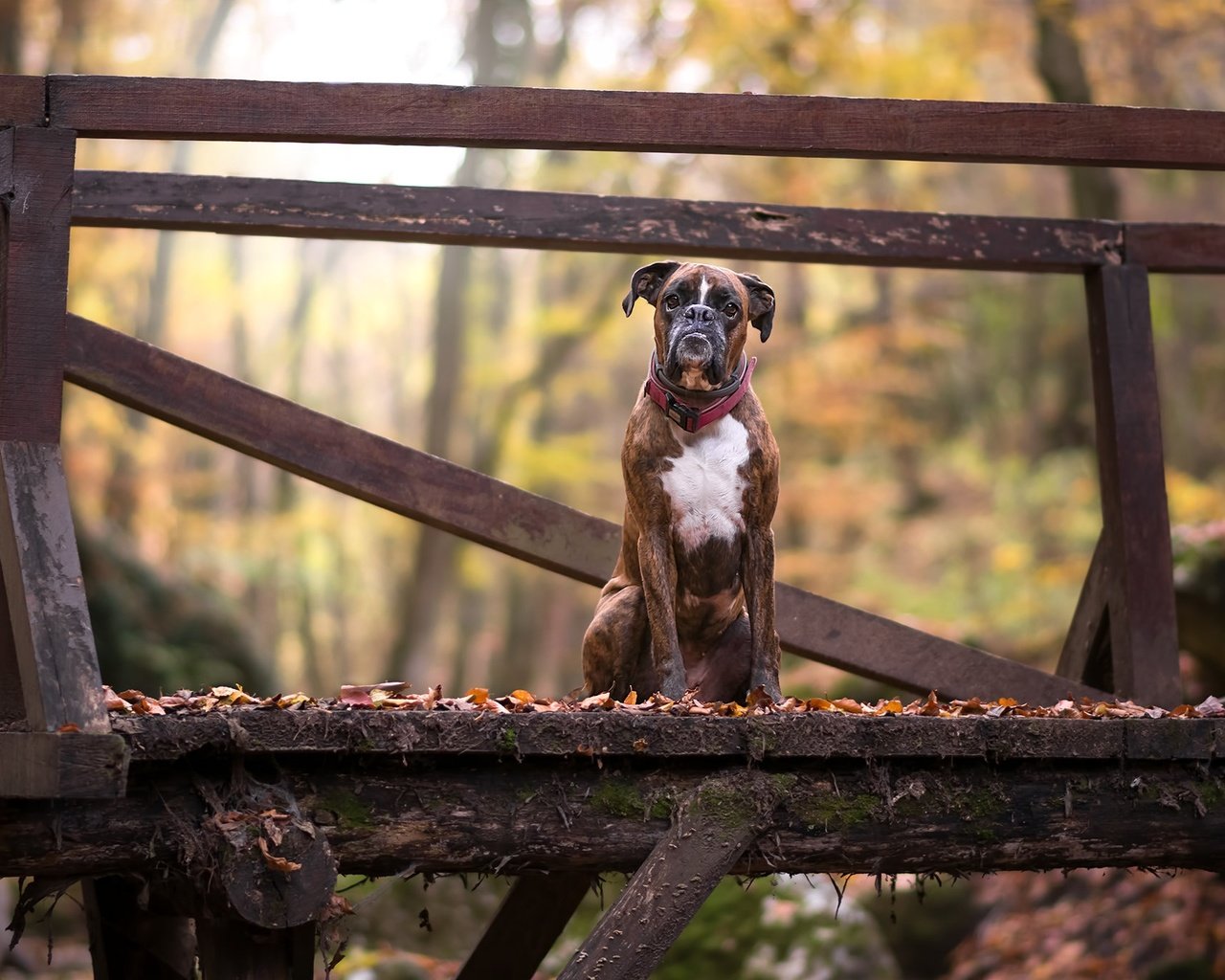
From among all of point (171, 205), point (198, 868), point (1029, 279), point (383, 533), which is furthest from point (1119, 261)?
point (383, 533)

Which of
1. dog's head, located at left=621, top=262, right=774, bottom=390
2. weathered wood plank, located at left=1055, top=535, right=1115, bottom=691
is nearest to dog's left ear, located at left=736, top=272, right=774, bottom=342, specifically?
dog's head, located at left=621, top=262, right=774, bottom=390

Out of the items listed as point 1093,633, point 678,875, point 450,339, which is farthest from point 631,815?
point 450,339

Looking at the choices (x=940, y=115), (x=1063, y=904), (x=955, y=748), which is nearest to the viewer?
(x=955, y=748)

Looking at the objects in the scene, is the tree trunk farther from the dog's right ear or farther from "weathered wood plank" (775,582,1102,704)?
the dog's right ear

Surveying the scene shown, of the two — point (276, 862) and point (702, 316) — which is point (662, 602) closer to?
point (702, 316)

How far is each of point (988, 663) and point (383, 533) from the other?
24161 mm

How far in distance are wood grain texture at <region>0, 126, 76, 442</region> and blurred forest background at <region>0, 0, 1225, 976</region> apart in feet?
27.3

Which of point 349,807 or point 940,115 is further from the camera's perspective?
point 940,115

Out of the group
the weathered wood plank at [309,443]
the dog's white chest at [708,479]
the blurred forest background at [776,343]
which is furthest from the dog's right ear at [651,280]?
the blurred forest background at [776,343]

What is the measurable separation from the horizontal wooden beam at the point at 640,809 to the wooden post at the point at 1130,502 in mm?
1179

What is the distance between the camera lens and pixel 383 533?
95.9 ft

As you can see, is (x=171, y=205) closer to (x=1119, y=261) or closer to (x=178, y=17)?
(x=1119, y=261)

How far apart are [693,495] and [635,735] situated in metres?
1.19

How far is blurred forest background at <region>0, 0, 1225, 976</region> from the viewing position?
14.7m
